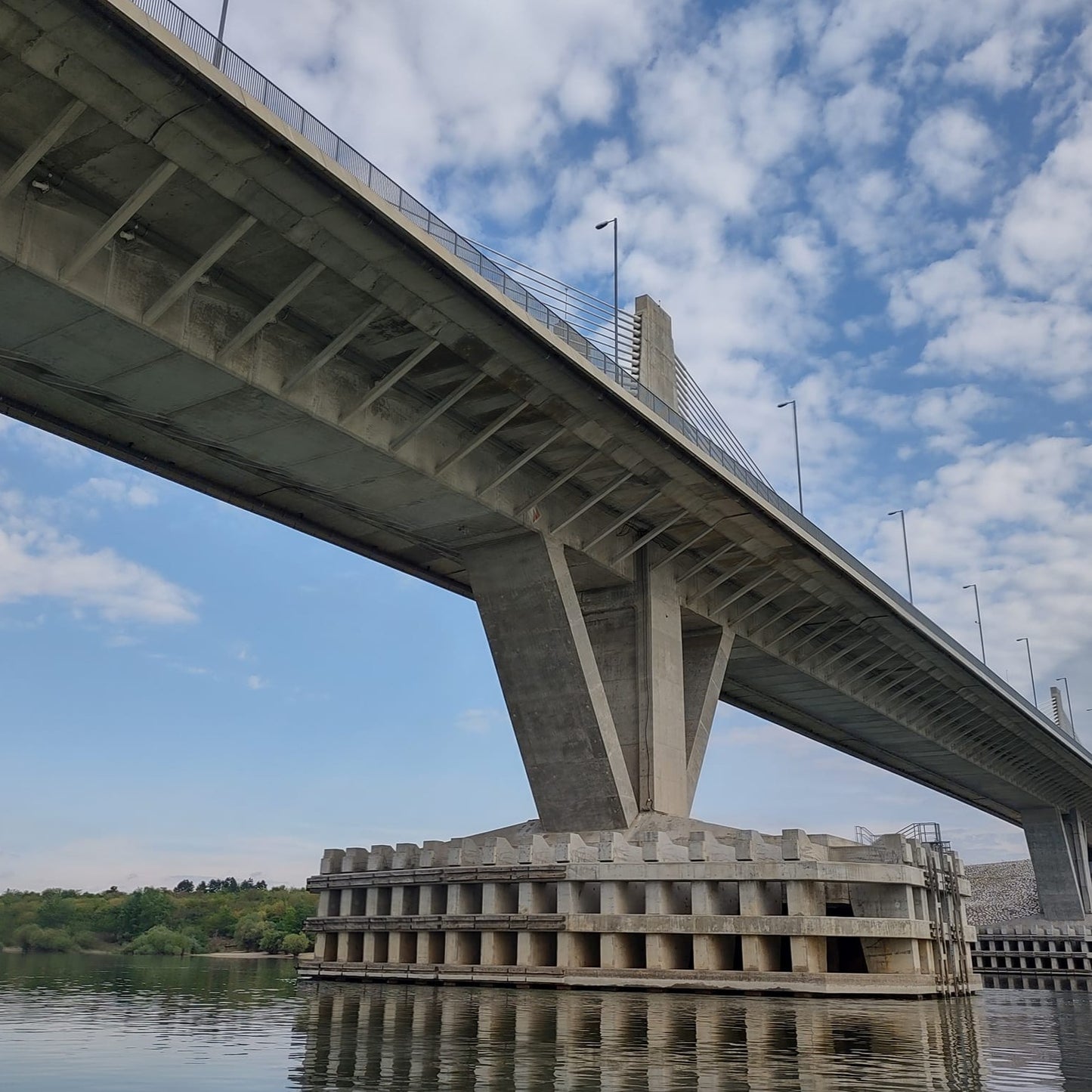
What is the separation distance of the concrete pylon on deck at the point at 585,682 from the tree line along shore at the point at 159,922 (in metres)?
51.5

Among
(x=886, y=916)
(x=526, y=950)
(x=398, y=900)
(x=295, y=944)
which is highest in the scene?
(x=295, y=944)

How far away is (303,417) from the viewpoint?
26.8 metres

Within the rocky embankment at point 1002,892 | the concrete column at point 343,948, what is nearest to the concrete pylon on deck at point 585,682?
the concrete column at point 343,948

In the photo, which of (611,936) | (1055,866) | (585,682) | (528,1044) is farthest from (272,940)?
(528,1044)

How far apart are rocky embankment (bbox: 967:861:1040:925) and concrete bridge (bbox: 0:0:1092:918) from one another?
8147 cm

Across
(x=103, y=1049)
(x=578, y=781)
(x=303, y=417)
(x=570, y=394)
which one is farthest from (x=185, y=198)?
(x=578, y=781)

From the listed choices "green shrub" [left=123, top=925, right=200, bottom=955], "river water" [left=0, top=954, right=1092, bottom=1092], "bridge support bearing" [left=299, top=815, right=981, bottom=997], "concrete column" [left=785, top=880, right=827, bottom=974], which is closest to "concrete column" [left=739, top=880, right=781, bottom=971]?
"bridge support bearing" [left=299, top=815, right=981, bottom=997]

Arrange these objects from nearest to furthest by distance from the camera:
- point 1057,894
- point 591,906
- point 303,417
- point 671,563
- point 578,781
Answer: point 591,906
point 303,417
point 578,781
point 671,563
point 1057,894

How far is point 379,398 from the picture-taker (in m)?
27.8

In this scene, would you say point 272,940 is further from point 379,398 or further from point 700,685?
point 379,398

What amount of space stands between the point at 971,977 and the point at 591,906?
10.2 metres

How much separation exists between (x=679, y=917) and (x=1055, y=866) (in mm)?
85004

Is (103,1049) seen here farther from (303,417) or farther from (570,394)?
(570,394)

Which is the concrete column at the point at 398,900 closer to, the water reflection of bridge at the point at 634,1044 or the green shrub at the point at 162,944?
the water reflection of bridge at the point at 634,1044
